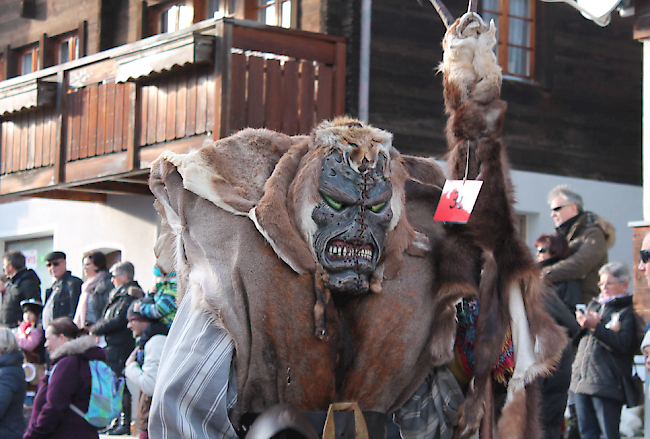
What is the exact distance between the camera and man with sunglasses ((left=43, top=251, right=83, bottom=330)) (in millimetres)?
7941

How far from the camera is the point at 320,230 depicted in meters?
2.64

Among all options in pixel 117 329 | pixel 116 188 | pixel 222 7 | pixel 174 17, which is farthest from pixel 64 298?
pixel 174 17

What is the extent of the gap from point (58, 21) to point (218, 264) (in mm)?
10813

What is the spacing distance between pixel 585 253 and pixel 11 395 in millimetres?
3836

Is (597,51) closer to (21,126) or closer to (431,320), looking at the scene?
(21,126)

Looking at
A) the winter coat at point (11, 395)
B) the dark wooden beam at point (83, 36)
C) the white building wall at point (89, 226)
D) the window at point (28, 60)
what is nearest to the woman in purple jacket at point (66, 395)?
the winter coat at point (11, 395)

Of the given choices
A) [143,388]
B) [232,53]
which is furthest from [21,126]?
[143,388]

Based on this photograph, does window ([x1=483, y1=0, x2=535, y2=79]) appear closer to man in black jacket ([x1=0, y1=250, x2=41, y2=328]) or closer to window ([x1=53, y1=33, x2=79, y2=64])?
man in black jacket ([x1=0, y1=250, x2=41, y2=328])

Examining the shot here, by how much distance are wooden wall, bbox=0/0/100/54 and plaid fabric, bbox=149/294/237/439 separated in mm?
9689

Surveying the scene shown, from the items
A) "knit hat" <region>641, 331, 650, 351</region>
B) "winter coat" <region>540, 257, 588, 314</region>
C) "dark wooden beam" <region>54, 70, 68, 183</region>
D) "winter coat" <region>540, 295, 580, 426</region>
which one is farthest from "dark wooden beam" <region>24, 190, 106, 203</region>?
"knit hat" <region>641, 331, 650, 351</region>

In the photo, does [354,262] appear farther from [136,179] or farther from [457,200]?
[136,179]

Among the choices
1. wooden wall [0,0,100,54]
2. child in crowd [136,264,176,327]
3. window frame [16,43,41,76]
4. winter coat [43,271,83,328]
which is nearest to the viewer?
child in crowd [136,264,176,327]

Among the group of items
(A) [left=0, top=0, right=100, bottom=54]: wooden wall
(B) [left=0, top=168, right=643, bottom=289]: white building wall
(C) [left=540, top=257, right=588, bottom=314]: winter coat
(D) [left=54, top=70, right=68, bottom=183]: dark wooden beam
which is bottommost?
(C) [left=540, top=257, right=588, bottom=314]: winter coat

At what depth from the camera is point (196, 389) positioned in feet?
8.16
